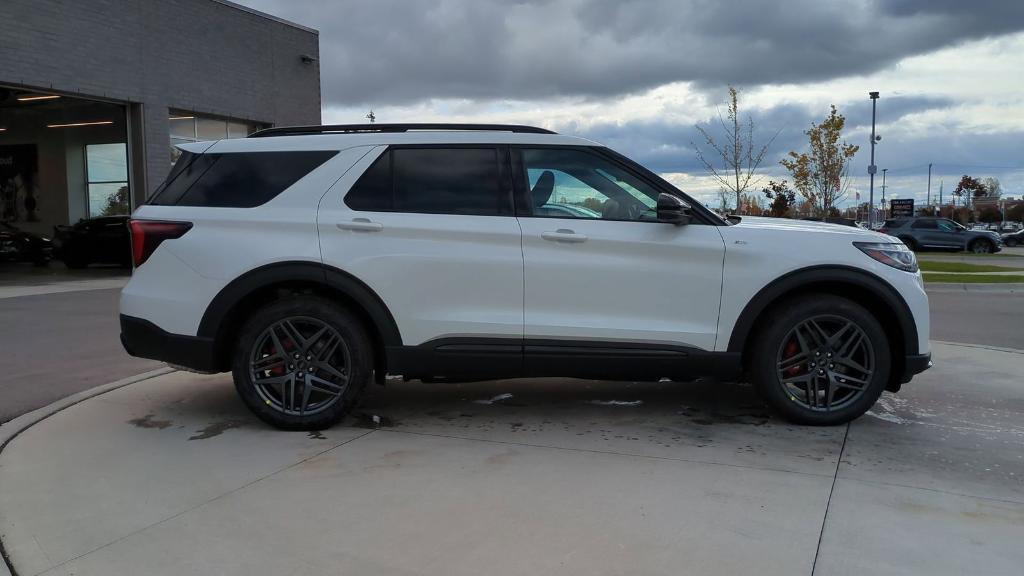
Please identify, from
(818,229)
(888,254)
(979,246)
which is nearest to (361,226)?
(818,229)

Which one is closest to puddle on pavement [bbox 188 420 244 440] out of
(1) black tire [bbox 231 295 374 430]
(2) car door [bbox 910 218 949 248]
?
(1) black tire [bbox 231 295 374 430]

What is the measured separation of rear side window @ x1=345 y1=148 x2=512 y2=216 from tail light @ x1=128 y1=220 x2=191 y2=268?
41.9 inches

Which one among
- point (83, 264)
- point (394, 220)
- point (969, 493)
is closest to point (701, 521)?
point (969, 493)

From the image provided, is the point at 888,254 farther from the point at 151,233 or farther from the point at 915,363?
the point at 151,233

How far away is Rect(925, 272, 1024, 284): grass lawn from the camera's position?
52.3 feet

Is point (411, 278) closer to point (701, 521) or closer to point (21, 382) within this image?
point (701, 521)

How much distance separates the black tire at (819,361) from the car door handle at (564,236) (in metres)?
1.29

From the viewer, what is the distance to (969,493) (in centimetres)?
381

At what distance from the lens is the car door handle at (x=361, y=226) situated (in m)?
4.77

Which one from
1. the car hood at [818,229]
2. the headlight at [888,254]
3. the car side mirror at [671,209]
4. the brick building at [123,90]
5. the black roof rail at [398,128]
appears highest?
the brick building at [123,90]

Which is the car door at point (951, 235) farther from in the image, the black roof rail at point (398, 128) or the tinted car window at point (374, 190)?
the tinted car window at point (374, 190)

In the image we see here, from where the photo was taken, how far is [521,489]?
3.87m

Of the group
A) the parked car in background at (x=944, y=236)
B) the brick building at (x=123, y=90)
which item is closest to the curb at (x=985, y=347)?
the brick building at (x=123, y=90)

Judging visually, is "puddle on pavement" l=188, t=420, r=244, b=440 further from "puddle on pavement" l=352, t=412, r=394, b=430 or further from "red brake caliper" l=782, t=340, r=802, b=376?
"red brake caliper" l=782, t=340, r=802, b=376
